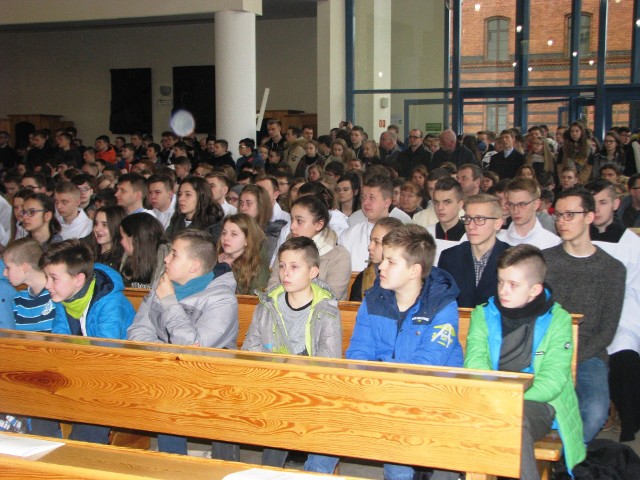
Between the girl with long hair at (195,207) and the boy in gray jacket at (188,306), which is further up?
the girl with long hair at (195,207)

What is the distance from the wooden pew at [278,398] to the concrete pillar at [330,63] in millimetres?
12716

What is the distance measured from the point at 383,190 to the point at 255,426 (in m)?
3.36

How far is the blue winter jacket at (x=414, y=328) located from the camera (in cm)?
377

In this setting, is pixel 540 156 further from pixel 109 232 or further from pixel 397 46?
pixel 109 232

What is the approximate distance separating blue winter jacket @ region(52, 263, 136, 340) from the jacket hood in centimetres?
140

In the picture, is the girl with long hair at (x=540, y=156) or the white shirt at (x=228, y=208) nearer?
the white shirt at (x=228, y=208)

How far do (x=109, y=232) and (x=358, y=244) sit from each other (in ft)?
6.23

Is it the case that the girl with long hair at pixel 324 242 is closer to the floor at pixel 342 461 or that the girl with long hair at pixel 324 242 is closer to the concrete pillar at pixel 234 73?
the floor at pixel 342 461

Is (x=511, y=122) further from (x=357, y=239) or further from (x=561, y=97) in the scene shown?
(x=357, y=239)

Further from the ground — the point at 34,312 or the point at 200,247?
the point at 200,247

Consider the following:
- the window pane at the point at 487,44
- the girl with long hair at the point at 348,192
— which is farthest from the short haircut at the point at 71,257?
the window pane at the point at 487,44

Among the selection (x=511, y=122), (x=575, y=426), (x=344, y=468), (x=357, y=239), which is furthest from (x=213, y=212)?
(x=511, y=122)

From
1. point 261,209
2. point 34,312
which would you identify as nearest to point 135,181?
point 261,209

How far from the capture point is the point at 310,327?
13.5 ft
